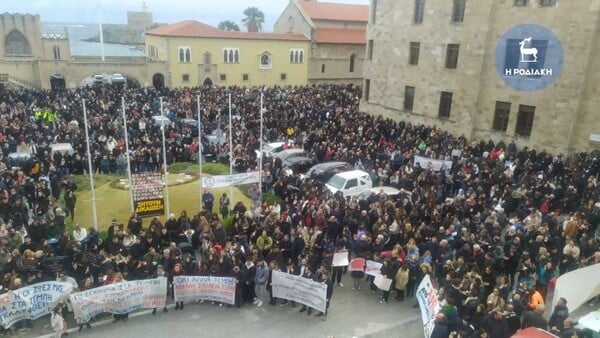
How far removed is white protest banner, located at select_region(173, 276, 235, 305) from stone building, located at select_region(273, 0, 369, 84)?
1881 inches

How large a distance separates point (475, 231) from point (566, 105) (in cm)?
1357

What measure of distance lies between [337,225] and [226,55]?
41424mm

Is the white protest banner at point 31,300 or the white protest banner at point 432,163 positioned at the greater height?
the white protest banner at point 432,163

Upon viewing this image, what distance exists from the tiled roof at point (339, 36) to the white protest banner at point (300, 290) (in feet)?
157

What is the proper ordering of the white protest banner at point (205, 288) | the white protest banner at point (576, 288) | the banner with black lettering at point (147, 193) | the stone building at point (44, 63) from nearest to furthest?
the white protest banner at point (576, 288)
the white protest banner at point (205, 288)
the banner with black lettering at point (147, 193)
the stone building at point (44, 63)

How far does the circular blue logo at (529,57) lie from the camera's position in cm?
2409

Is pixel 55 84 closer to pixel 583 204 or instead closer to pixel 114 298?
pixel 114 298

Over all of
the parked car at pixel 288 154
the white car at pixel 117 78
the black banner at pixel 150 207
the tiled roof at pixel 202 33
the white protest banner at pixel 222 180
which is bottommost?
the black banner at pixel 150 207

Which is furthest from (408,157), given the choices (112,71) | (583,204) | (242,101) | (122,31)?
(122,31)

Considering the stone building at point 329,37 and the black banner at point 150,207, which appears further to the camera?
the stone building at point 329,37

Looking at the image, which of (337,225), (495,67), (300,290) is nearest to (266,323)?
(300,290)

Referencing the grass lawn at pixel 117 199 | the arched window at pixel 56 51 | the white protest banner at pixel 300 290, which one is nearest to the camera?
the white protest banner at pixel 300 290

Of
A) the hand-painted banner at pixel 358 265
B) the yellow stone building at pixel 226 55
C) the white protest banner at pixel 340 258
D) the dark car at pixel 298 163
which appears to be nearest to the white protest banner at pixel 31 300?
the white protest banner at pixel 340 258

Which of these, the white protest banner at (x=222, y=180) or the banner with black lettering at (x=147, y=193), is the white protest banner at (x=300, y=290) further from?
the banner with black lettering at (x=147, y=193)
